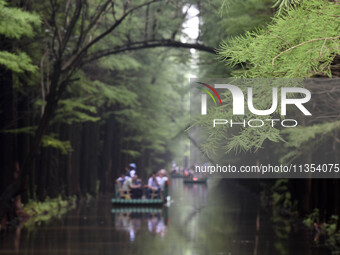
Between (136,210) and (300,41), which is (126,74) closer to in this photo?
(136,210)

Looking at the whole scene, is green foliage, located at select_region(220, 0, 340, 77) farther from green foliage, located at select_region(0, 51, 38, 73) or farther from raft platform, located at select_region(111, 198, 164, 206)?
raft platform, located at select_region(111, 198, 164, 206)

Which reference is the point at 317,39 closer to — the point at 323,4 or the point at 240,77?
the point at 323,4

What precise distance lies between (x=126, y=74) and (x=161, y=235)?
2722 cm

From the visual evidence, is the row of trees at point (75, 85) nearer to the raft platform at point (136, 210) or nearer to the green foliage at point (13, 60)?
the green foliage at point (13, 60)

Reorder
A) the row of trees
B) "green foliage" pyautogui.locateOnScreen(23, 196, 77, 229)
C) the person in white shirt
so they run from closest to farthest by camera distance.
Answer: the row of trees < "green foliage" pyautogui.locateOnScreen(23, 196, 77, 229) < the person in white shirt

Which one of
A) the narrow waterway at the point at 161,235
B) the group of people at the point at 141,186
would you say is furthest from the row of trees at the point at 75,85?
the group of people at the point at 141,186

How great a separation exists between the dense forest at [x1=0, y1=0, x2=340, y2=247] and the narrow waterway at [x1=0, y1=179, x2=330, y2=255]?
181cm

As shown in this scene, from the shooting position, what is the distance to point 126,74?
48531 millimetres

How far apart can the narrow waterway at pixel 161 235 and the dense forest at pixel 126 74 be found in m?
1.81

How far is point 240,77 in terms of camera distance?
27.0 feet

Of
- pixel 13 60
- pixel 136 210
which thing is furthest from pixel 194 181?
pixel 13 60

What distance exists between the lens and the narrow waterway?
1858cm

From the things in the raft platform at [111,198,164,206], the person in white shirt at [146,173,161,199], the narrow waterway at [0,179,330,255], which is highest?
the person in white shirt at [146,173,161,199]

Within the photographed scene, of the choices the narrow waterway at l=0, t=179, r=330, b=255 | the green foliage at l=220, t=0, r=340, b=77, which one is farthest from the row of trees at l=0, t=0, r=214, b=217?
the green foliage at l=220, t=0, r=340, b=77
